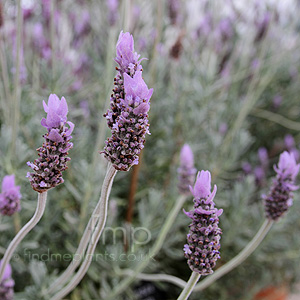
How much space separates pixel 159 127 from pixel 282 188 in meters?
0.63

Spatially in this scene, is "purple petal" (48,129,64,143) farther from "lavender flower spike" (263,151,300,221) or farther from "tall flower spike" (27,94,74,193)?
"lavender flower spike" (263,151,300,221)

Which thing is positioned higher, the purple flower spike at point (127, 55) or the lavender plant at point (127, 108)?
the purple flower spike at point (127, 55)

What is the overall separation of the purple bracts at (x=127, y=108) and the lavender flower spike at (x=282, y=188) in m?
0.28

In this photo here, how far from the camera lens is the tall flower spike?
33cm

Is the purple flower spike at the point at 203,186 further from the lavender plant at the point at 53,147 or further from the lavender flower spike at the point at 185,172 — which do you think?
the lavender flower spike at the point at 185,172

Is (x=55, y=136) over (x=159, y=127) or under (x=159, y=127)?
under

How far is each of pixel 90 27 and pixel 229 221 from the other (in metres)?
0.81

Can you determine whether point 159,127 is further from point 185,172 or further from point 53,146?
point 53,146

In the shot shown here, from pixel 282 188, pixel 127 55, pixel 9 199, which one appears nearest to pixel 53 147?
pixel 127 55

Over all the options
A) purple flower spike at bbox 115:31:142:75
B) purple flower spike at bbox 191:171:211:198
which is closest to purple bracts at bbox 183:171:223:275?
purple flower spike at bbox 191:171:211:198

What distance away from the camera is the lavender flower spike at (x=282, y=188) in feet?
1.75

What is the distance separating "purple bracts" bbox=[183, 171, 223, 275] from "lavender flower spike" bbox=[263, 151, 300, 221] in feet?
0.60

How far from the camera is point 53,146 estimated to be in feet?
1.15

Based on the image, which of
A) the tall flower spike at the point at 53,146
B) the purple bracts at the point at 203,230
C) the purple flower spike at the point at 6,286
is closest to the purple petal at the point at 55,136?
the tall flower spike at the point at 53,146
